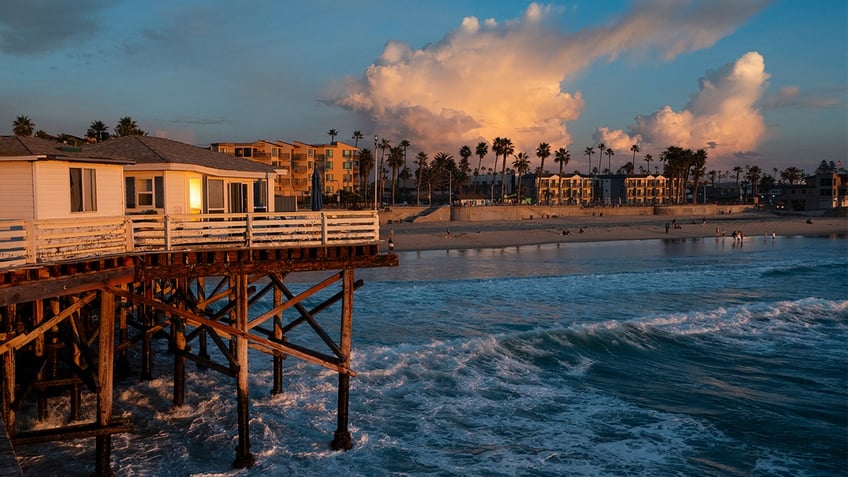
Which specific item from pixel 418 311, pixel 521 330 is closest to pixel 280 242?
pixel 521 330

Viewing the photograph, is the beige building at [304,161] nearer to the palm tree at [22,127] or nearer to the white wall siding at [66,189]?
the palm tree at [22,127]

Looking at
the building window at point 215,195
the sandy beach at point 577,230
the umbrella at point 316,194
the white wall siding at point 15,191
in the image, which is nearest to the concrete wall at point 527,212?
the sandy beach at point 577,230

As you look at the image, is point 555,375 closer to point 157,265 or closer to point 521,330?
point 521,330

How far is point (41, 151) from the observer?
13.8 metres

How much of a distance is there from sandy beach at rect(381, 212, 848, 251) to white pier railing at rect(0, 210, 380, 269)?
157 ft

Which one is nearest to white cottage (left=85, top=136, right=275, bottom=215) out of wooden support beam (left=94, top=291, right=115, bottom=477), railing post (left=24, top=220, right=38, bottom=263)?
wooden support beam (left=94, top=291, right=115, bottom=477)

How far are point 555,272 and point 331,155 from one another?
6904 cm

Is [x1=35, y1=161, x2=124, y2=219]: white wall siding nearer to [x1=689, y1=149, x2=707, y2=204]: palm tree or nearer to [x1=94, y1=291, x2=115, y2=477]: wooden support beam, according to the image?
[x1=94, y1=291, x2=115, y2=477]: wooden support beam

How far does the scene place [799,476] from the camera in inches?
574

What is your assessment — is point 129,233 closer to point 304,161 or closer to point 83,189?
point 83,189

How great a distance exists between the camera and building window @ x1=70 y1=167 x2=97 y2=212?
47.0 feet

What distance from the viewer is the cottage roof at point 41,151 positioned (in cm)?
1327

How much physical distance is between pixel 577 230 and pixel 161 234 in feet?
251

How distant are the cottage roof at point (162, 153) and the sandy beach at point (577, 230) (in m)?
42.5
